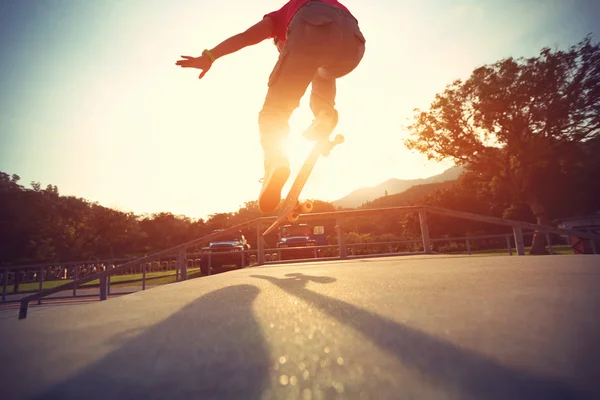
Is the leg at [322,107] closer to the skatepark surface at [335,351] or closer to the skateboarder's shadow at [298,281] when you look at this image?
the skateboarder's shadow at [298,281]

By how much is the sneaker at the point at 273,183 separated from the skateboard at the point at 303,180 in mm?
535

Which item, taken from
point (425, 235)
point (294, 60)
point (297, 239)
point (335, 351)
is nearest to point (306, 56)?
point (294, 60)

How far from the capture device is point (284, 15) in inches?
91.4

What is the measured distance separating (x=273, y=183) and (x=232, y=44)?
3.96 ft

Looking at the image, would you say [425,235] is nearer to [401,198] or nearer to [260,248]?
[260,248]

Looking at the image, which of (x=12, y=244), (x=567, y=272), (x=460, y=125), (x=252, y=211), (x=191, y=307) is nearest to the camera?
(x=191, y=307)

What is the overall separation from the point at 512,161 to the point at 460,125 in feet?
11.3

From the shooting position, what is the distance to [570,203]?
25.9 metres

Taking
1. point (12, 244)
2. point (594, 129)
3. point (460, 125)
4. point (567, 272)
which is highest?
point (460, 125)

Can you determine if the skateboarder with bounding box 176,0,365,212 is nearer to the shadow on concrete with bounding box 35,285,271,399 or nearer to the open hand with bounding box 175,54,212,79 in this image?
the open hand with bounding box 175,54,212,79

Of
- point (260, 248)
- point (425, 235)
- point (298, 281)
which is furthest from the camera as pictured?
point (260, 248)

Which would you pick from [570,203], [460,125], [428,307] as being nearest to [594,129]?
[460,125]

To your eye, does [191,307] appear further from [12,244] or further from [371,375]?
[12,244]

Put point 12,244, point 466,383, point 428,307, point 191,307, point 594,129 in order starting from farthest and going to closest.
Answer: point 12,244
point 594,129
point 191,307
point 428,307
point 466,383
